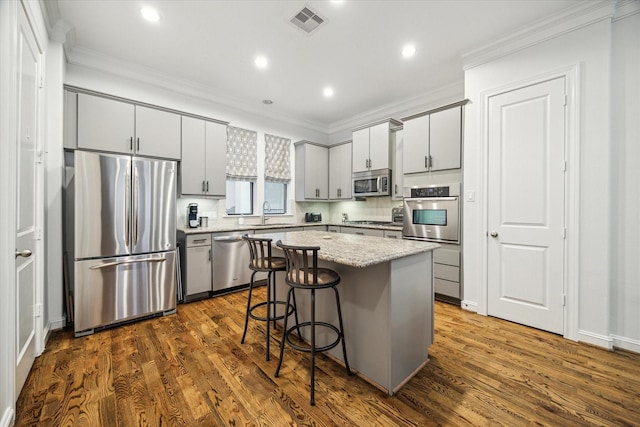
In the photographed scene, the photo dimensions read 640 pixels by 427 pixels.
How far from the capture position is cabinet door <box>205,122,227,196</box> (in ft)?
12.9

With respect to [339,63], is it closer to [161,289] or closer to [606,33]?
[606,33]

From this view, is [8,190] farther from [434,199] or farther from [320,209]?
[320,209]

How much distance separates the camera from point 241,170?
14.9 feet

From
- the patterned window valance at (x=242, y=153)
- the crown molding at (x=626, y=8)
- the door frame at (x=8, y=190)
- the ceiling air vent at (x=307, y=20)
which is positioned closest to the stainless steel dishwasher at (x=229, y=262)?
the patterned window valance at (x=242, y=153)

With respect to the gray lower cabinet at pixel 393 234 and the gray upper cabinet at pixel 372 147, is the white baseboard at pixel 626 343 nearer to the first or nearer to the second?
the gray lower cabinet at pixel 393 234

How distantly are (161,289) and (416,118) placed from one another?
12.8 feet

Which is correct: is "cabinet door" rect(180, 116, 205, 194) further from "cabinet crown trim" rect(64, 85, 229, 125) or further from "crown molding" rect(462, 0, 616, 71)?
"crown molding" rect(462, 0, 616, 71)

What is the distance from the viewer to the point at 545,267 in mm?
2635

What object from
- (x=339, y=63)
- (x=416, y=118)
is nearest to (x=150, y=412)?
(x=339, y=63)

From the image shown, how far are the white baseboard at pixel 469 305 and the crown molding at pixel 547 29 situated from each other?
2775mm

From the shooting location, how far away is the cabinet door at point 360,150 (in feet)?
15.5

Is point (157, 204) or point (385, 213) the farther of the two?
point (385, 213)

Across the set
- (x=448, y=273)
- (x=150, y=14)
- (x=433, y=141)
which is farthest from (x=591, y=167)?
(x=150, y=14)

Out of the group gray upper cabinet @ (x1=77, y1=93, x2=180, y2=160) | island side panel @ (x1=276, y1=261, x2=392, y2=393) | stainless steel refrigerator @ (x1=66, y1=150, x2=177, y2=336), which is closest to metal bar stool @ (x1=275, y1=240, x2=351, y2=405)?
island side panel @ (x1=276, y1=261, x2=392, y2=393)
